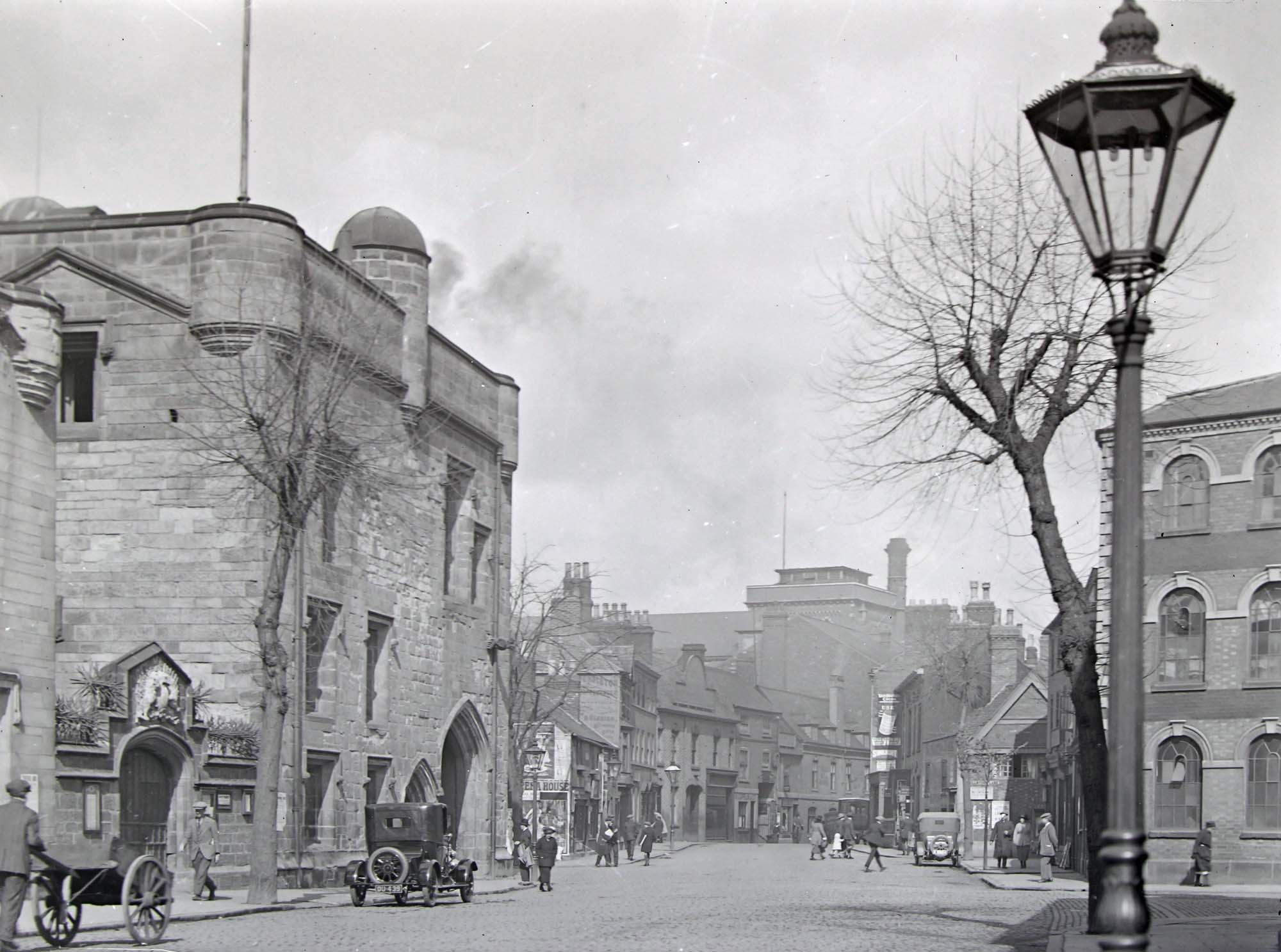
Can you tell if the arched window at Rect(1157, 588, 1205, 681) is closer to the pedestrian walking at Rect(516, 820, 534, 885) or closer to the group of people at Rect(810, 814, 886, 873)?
the group of people at Rect(810, 814, 886, 873)

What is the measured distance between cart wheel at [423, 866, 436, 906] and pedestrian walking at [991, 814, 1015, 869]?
23.7 metres

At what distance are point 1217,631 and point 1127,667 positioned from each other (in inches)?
1250

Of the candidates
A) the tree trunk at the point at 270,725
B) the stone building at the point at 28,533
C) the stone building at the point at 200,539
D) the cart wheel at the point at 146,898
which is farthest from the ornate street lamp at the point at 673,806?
the cart wheel at the point at 146,898

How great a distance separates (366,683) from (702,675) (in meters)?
56.0

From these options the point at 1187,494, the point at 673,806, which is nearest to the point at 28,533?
the point at 1187,494

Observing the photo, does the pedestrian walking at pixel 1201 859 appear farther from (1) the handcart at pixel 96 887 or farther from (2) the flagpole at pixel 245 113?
(1) the handcart at pixel 96 887

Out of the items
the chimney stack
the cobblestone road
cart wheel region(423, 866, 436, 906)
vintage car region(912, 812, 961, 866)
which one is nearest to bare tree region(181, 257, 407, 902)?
cart wheel region(423, 866, 436, 906)

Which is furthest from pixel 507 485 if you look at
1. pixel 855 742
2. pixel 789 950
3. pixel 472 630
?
pixel 855 742

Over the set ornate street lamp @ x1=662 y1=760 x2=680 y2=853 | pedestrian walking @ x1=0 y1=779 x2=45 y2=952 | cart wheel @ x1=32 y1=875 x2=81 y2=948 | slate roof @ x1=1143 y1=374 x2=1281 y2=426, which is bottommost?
ornate street lamp @ x1=662 y1=760 x2=680 y2=853

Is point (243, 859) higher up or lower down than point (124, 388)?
lower down

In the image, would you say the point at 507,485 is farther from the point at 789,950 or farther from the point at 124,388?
the point at 789,950

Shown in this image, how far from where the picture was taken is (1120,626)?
6820 mm

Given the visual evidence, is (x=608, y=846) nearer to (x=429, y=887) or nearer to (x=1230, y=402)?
(x=1230, y=402)

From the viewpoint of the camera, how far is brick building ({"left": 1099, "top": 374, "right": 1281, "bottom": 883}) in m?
35.7
